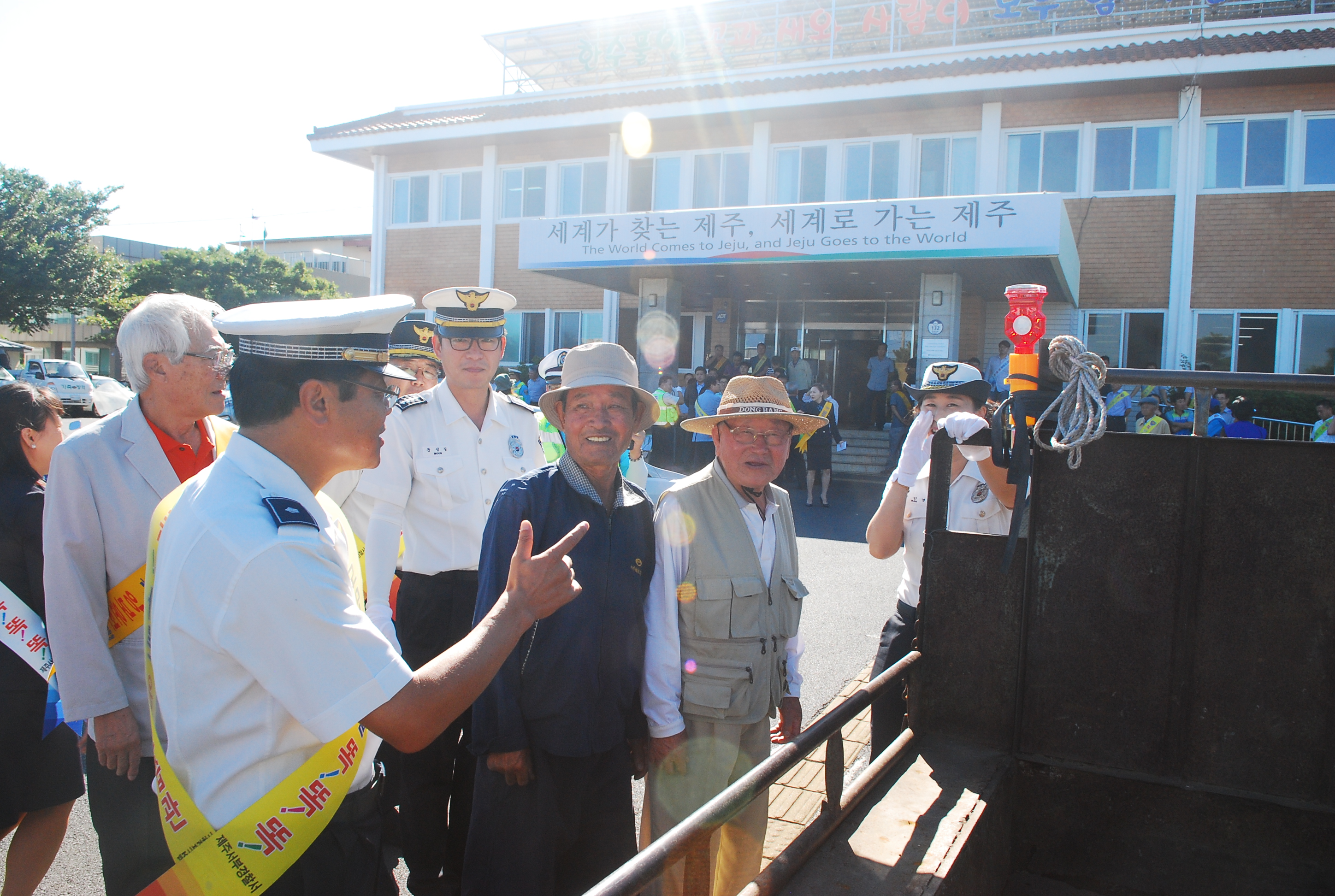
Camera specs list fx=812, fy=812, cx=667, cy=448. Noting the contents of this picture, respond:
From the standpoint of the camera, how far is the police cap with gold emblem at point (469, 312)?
3.32 meters

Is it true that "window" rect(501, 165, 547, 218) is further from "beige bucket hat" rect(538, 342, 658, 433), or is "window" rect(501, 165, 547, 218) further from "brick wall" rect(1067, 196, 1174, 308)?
"beige bucket hat" rect(538, 342, 658, 433)

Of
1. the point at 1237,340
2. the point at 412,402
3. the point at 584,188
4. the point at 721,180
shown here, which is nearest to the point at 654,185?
the point at 721,180

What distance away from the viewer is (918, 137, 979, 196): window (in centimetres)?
1728

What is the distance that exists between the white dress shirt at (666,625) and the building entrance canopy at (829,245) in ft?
38.6

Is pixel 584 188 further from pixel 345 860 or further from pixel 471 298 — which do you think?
pixel 345 860

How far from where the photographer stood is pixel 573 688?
2.34 metres

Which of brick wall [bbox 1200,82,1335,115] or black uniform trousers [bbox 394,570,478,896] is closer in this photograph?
black uniform trousers [bbox 394,570,478,896]

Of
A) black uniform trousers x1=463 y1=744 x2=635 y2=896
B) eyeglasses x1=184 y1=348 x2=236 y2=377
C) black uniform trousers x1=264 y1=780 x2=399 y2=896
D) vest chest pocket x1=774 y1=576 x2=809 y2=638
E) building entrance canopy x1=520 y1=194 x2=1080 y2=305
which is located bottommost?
black uniform trousers x1=463 y1=744 x2=635 y2=896

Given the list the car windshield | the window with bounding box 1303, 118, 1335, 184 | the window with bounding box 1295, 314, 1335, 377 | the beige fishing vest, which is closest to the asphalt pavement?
the beige fishing vest

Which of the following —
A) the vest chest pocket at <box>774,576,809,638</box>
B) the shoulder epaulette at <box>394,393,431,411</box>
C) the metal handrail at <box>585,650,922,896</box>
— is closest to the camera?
the metal handrail at <box>585,650,922,896</box>

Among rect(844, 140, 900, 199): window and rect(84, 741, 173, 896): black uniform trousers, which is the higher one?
rect(844, 140, 900, 199): window

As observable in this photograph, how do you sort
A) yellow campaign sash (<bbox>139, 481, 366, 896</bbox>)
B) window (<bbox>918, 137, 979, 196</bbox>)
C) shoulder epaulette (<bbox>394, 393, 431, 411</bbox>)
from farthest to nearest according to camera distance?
window (<bbox>918, 137, 979, 196</bbox>) → shoulder epaulette (<bbox>394, 393, 431, 411</bbox>) → yellow campaign sash (<bbox>139, 481, 366, 896</bbox>)

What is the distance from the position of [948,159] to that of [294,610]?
18520mm

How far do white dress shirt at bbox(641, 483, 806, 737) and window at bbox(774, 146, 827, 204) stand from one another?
17061 mm
